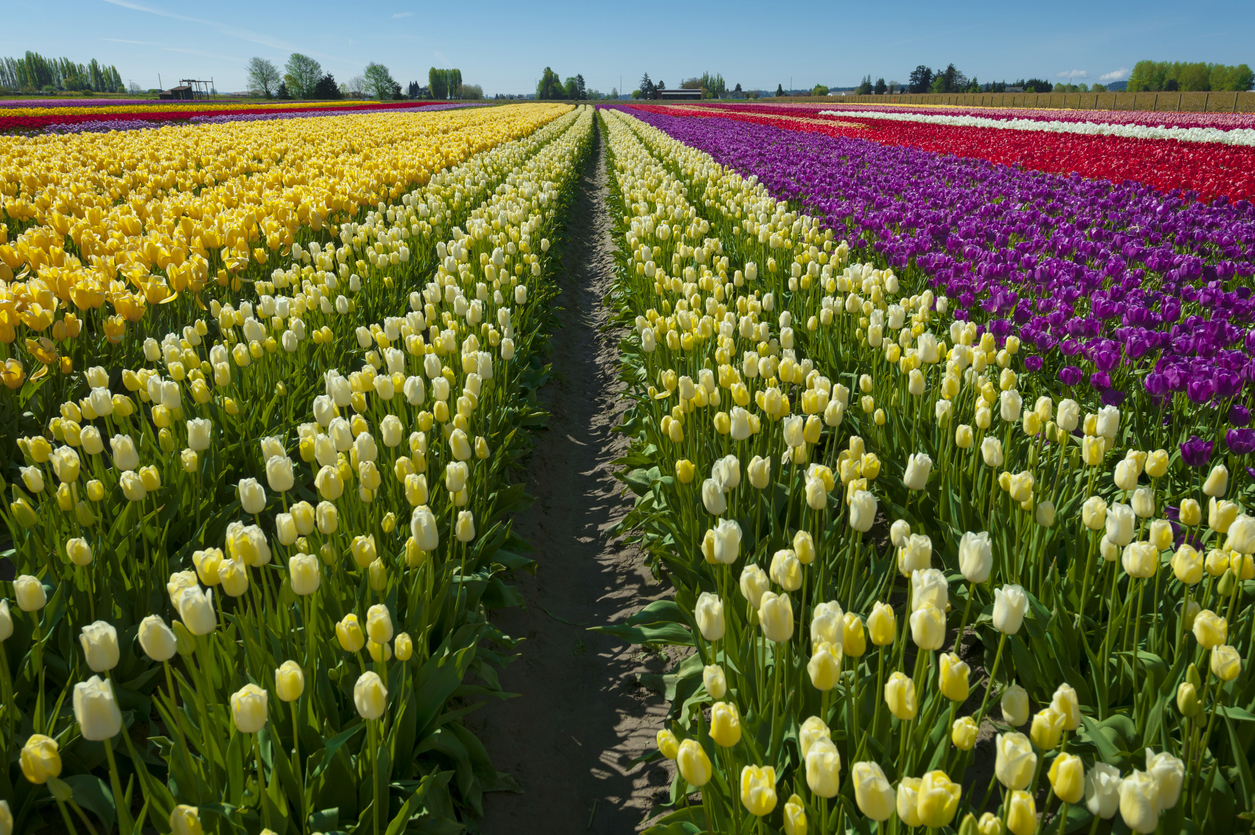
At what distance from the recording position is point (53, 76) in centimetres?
13888

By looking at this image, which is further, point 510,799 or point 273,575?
point 273,575

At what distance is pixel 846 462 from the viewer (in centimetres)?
253

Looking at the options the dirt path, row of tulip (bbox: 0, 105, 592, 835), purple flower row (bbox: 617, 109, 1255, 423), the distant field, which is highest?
the distant field

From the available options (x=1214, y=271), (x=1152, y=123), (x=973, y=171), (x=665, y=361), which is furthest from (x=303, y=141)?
(x=1152, y=123)

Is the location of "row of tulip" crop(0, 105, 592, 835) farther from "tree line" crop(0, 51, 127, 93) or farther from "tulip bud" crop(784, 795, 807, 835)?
"tree line" crop(0, 51, 127, 93)

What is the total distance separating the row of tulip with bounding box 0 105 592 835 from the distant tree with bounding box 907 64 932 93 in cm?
10400

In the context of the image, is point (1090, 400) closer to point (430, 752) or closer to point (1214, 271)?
point (1214, 271)

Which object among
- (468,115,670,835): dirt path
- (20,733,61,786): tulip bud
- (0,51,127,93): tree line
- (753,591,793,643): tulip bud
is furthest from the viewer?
(0,51,127,93): tree line

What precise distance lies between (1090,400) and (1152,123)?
28.8 m

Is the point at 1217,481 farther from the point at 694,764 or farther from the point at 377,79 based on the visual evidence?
the point at 377,79

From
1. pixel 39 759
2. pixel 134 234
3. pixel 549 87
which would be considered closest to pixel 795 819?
pixel 39 759

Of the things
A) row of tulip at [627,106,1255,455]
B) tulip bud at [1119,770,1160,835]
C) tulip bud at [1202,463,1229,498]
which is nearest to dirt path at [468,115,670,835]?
tulip bud at [1119,770,1160,835]

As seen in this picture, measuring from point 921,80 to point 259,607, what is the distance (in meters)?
107

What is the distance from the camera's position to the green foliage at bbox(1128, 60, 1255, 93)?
73.6 metres
